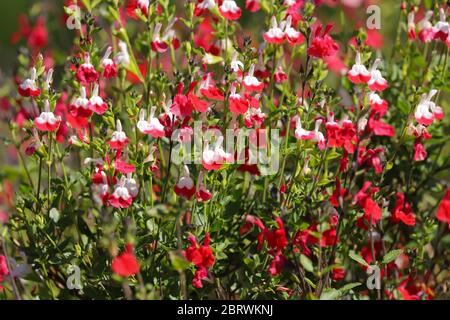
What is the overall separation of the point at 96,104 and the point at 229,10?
54 centimetres

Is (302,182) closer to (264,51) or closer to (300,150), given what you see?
(300,150)

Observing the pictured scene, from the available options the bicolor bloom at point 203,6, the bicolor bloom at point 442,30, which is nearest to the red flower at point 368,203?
the bicolor bloom at point 442,30

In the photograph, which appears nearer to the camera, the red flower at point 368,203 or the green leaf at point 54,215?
the red flower at point 368,203

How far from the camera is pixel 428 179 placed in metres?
2.70

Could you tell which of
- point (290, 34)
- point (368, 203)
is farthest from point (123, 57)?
point (368, 203)

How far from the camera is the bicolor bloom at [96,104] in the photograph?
2.13 meters

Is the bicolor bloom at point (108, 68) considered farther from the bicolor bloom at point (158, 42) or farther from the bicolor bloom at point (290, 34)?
the bicolor bloom at point (290, 34)

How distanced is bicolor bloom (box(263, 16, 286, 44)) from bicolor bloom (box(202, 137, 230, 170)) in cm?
41

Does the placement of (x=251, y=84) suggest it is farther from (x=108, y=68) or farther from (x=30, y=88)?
(x=30, y=88)

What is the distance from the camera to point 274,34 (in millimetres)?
2250

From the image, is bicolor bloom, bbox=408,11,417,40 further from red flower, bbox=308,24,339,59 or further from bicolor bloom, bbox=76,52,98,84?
bicolor bloom, bbox=76,52,98,84

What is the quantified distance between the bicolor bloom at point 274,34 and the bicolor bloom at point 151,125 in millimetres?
444

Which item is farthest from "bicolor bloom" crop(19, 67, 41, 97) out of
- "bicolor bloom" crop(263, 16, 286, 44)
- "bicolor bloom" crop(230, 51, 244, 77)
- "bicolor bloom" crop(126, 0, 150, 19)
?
"bicolor bloom" crop(263, 16, 286, 44)
